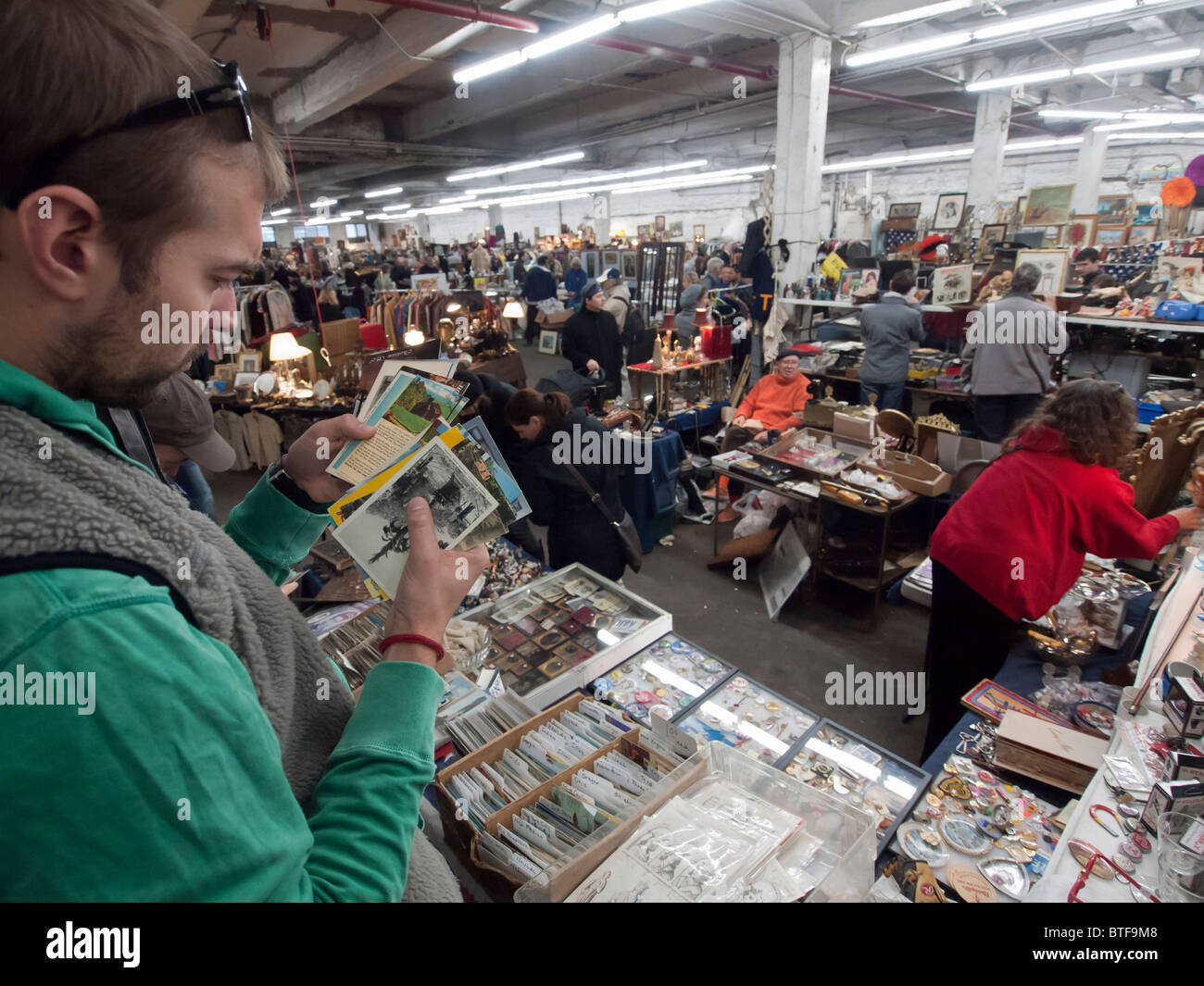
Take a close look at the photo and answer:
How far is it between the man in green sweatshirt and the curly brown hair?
2782mm

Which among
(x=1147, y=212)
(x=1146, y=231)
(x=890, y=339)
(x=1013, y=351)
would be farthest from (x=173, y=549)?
(x=1147, y=212)

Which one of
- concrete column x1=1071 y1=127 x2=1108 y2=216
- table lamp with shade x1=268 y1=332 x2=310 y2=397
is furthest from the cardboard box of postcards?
concrete column x1=1071 y1=127 x2=1108 y2=216

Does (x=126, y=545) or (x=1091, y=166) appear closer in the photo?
(x=126, y=545)

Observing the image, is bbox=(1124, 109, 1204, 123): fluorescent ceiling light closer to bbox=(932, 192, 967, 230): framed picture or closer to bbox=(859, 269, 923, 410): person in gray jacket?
bbox=(932, 192, 967, 230): framed picture

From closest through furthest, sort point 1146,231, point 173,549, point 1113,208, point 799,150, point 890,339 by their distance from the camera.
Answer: point 173,549 < point 890,339 < point 799,150 < point 1146,231 < point 1113,208

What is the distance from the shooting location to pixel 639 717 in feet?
7.05

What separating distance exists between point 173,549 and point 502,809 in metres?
1.17

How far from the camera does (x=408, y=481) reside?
1.23 metres

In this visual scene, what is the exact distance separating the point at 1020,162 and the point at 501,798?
20.9 meters

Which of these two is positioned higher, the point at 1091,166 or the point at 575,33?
the point at 1091,166

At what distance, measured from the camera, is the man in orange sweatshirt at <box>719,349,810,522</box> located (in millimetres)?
5789

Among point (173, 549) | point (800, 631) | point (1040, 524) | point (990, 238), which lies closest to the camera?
point (173, 549)

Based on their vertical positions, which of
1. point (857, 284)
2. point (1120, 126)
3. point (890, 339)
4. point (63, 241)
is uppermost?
point (1120, 126)

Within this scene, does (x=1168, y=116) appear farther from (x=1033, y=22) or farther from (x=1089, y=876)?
(x=1089, y=876)
